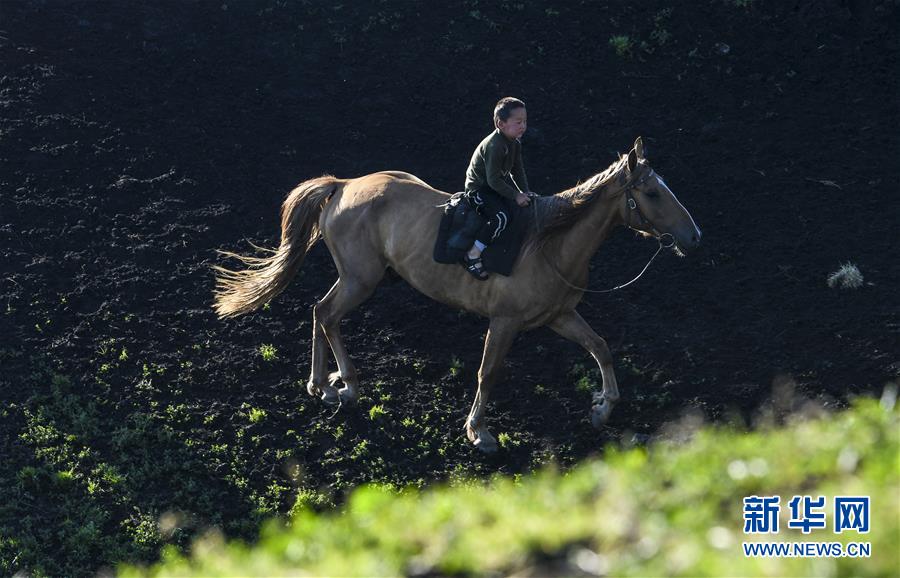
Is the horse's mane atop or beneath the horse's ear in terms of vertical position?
beneath

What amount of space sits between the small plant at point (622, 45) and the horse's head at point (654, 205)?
6.73 m

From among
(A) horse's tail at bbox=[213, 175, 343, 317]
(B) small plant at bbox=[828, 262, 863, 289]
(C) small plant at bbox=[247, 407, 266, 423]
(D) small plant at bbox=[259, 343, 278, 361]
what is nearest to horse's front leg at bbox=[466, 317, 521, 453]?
(C) small plant at bbox=[247, 407, 266, 423]

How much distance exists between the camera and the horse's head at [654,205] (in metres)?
9.30

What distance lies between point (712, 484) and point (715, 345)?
5.56m

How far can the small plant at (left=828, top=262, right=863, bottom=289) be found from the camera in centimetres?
1152

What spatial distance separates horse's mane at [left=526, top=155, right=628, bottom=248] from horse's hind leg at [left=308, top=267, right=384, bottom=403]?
63.7 inches

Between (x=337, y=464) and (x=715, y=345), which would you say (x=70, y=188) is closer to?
(x=337, y=464)

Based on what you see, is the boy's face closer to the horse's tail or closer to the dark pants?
the dark pants

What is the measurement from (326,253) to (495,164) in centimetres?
384

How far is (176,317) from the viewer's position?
12047 millimetres

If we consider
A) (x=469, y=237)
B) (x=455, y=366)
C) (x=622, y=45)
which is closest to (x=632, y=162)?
(x=469, y=237)

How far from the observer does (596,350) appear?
33.0 feet

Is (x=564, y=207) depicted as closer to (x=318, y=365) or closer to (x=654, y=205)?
(x=654, y=205)

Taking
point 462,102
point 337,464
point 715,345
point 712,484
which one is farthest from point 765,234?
point 712,484
